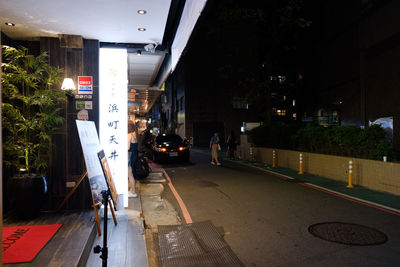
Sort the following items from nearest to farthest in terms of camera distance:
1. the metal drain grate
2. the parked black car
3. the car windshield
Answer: the metal drain grate
the parked black car
the car windshield

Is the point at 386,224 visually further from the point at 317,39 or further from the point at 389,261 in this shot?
the point at 317,39

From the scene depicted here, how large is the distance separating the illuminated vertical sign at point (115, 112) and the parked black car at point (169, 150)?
10.5 metres

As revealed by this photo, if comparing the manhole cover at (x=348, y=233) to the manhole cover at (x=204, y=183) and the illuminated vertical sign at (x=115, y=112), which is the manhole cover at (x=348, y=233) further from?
the manhole cover at (x=204, y=183)

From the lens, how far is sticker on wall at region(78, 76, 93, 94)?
647cm

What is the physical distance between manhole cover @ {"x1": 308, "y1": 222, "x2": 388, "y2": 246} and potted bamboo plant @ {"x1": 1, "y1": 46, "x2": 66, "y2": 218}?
17.8 feet

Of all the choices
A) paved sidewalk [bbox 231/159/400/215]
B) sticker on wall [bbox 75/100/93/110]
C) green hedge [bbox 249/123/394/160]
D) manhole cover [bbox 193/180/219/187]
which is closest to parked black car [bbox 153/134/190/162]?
green hedge [bbox 249/123/394/160]

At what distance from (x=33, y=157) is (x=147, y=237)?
2.82 m

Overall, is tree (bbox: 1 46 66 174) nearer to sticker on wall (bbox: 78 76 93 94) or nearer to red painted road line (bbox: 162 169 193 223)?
sticker on wall (bbox: 78 76 93 94)

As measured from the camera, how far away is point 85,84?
256 inches

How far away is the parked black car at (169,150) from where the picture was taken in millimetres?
16656

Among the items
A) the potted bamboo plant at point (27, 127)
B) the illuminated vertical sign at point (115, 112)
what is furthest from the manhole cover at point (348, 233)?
the potted bamboo plant at point (27, 127)

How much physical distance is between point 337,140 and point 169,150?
29.5 ft

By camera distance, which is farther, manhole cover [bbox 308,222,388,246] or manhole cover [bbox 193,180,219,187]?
manhole cover [bbox 193,180,219,187]

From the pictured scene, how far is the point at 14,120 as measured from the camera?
217 inches
